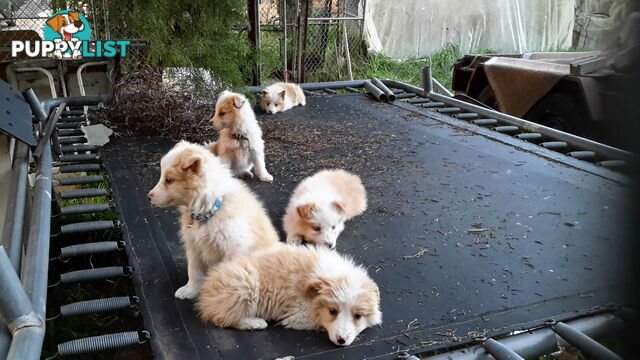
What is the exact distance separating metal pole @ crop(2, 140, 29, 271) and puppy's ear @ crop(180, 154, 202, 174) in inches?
29.4

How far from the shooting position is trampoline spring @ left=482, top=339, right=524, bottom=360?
1.75 meters

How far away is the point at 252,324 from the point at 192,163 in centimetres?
74

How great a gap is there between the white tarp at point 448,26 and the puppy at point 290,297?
887 cm

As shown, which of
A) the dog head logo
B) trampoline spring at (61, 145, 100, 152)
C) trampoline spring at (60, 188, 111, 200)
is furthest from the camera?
the dog head logo

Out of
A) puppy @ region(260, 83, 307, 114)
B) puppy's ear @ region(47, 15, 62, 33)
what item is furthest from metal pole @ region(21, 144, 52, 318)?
puppy's ear @ region(47, 15, 62, 33)

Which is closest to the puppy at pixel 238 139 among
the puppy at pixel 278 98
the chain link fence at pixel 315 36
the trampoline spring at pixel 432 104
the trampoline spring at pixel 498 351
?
the puppy at pixel 278 98

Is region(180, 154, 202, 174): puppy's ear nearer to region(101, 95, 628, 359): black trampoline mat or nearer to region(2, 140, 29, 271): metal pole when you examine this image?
region(101, 95, 628, 359): black trampoline mat

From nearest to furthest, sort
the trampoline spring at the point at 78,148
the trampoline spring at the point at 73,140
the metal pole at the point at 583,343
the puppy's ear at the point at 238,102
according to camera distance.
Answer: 1. the metal pole at the point at 583,343
2. the puppy's ear at the point at 238,102
3. the trampoline spring at the point at 78,148
4. the trampoline spring at the point at 73,140

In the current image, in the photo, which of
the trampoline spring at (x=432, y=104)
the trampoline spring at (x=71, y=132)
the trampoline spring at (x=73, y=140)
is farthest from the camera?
the trampoline spring at (x=432, y=104)

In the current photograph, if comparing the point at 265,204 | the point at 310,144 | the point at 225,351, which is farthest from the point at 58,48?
the point at 225,351

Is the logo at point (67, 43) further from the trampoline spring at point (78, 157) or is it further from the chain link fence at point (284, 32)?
the trampoline spring at point (78, 157)

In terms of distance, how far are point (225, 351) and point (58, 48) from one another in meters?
5.23

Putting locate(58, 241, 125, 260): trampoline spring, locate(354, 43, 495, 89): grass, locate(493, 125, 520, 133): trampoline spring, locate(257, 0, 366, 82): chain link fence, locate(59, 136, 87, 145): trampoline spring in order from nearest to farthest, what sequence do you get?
locate(58, 241, 125, 260): trampoline spring, locate(59, 136, 87, 145): trampoline spring, locate(493, 125, 520, 133): trampoline spring, locate(257, 0, 366, 82): chain link fence, locate(354, 43, 495, 89): grass

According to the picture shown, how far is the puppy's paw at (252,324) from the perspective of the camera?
1.99 meters
